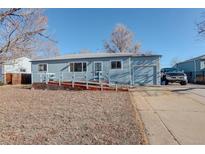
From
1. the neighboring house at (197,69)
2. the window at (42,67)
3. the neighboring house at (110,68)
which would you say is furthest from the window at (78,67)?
the neighboring house at (197,69)

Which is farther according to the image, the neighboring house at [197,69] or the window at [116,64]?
the neighboring house at [197,69]

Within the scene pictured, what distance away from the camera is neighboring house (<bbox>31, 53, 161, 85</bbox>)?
20.9 metres

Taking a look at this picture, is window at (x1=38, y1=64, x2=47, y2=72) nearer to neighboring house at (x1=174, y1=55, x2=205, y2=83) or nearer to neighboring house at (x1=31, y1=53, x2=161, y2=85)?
neighboring house at (x1=31, y1=53, x2=161, y2=85)

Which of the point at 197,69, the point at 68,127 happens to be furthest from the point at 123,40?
the point at 68,127

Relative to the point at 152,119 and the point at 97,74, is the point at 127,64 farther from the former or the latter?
the point at 152,119

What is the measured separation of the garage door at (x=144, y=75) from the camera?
20812 mm

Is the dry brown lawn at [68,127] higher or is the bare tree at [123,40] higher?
the bare tree at [123,40]

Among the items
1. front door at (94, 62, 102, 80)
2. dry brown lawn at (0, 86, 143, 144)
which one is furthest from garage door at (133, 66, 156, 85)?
dry brown lawn at (0, 86, 143, 144)

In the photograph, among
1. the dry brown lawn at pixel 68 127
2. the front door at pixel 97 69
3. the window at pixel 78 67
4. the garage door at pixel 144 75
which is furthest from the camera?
the window at pixel 78 67

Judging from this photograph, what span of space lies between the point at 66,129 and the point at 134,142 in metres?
1.77

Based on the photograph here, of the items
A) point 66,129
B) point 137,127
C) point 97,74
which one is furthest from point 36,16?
point 97,74

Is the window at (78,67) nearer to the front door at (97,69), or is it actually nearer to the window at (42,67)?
the front door at (97,69)

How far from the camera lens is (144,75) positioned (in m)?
20.9

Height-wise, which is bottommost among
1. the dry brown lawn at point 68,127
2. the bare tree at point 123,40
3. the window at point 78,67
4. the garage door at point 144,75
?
the dry brown lawn at point 68,127
